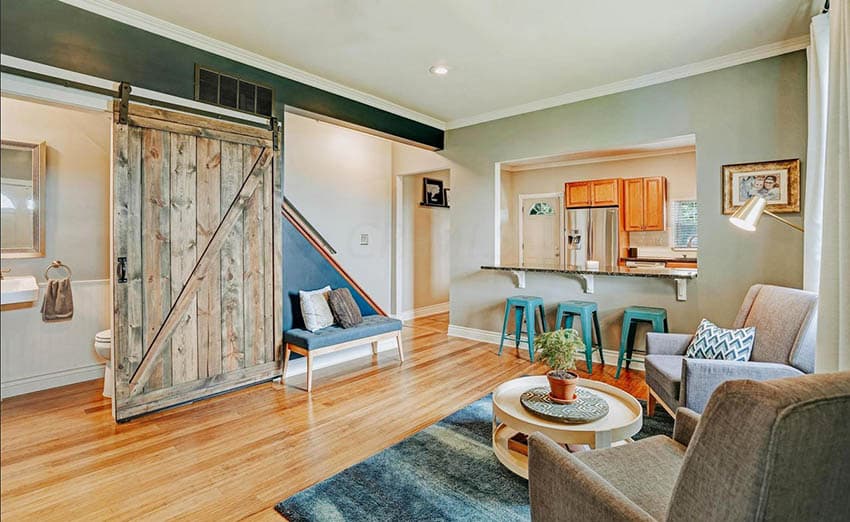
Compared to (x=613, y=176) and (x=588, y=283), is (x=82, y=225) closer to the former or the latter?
(x=588, y=283)

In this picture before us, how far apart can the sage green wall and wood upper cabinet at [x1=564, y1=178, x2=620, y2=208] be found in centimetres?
250

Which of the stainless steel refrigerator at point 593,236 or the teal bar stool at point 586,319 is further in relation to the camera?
the stainless steel refrigerator at point 593,236

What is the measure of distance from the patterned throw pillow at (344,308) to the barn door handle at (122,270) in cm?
161

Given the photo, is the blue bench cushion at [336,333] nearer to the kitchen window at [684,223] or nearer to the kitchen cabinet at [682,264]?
the kitchen cabinet at [682,264]

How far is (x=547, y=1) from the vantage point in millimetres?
2693

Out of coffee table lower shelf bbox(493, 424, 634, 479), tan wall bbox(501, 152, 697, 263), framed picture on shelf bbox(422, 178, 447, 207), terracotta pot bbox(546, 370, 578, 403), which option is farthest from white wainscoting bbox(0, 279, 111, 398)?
tan wall bbox(501, 152, 697, 263)

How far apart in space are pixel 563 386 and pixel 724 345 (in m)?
1.28

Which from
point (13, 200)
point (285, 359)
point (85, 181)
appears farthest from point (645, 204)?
point (13, 200)

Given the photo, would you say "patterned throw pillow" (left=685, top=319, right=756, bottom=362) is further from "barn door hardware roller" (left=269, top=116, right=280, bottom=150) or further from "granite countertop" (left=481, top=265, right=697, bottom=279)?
"barn door hardware roller" (left=269, top=116, right=280, bottom=150)

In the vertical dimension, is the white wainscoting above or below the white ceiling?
below

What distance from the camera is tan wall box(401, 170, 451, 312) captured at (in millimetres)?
6703

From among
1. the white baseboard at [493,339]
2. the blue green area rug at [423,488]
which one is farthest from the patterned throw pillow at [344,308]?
the white baseboard at [493,339]

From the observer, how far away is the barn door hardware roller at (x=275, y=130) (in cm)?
362

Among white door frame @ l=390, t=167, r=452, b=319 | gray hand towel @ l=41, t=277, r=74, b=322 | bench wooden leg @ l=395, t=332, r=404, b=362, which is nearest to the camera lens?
gray hand towel @ l=41, t=277, r=74, b=322
